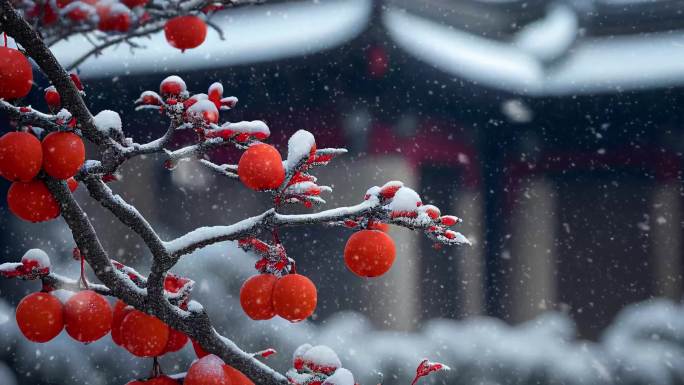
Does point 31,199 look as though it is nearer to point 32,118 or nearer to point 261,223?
point 32,118

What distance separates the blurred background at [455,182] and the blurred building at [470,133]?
0.04 ft

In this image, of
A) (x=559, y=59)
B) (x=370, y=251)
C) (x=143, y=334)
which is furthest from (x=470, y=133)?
(x=143, y=334)

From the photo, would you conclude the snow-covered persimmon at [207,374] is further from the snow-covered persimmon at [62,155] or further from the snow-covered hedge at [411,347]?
the snow-covered hedge at [411,347]

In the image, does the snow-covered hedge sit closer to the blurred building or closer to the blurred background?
the blurred background

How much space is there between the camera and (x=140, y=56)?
363 centimetres

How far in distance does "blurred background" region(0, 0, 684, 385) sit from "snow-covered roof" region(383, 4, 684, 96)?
1cm

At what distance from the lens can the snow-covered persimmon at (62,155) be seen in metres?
0.62

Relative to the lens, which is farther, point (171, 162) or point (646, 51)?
point (646, 51)

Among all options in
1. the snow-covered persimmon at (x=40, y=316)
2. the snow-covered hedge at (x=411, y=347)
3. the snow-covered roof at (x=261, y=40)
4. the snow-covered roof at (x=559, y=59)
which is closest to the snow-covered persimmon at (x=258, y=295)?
the snow-covered persimmon at (x=40, y=316)

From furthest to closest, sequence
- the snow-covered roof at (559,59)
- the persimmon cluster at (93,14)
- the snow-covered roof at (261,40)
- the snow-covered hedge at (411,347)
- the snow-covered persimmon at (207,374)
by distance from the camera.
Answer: the snow-covered roof at (559,59) → the snow-covered roof at (261,40) → the snow-covered hedge at (411,347) → the snow-covered persimmon at (207,374) → the persimmon cluster at (93,14)

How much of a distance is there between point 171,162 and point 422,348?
3207 millimetres

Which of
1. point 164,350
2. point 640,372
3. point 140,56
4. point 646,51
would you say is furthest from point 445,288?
point 164,350

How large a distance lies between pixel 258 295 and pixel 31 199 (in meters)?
0.29

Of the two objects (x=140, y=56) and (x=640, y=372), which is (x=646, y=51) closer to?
(x=640, y=372)
